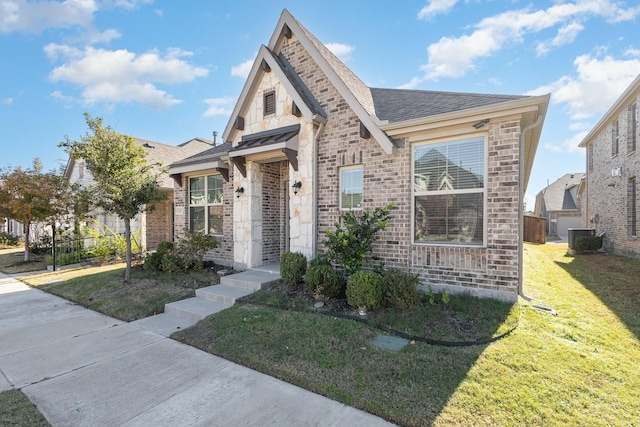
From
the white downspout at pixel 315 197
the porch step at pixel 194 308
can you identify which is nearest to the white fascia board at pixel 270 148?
the white downspout at pixel 315 197

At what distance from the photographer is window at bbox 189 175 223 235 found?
31.9ft

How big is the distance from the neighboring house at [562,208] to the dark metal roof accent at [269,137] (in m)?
34.7

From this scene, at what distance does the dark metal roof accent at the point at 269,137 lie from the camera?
736 centimetres

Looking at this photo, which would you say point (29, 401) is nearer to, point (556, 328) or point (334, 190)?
point (334, 190)

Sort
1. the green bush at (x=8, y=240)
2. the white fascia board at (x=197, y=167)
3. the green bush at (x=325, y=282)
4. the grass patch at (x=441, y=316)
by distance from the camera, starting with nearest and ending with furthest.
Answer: the grass patch at (x=441, y=316) → the green bush at (x=325, y=282) → the white fascia board at (x=197, y=167) → the green bush at (x=8, y=240)

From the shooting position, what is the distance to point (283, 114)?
782 centimetres

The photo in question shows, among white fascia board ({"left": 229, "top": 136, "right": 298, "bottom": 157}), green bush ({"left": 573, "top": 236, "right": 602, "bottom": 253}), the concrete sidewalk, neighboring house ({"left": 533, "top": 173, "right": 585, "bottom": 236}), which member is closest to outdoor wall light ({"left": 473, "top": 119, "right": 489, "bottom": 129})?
white fascia board ({"left": 229, "top": 136, "right": 298, "bottom": 157})

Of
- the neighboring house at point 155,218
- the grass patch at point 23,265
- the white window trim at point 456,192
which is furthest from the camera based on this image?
the neighboring house at point 155,218

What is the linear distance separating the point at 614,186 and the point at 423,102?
12.5 meters

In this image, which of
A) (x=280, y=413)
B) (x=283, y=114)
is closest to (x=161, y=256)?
(x=283, y=114)

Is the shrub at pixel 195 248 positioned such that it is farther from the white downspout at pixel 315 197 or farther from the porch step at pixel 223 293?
the white downspout at pixel 315 197

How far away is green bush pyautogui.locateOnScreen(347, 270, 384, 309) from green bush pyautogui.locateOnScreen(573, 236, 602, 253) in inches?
513

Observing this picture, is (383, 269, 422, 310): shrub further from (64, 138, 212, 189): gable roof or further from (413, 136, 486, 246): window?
(64, 138, 212, 189): gable roof

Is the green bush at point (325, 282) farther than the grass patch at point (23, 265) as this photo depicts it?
No
